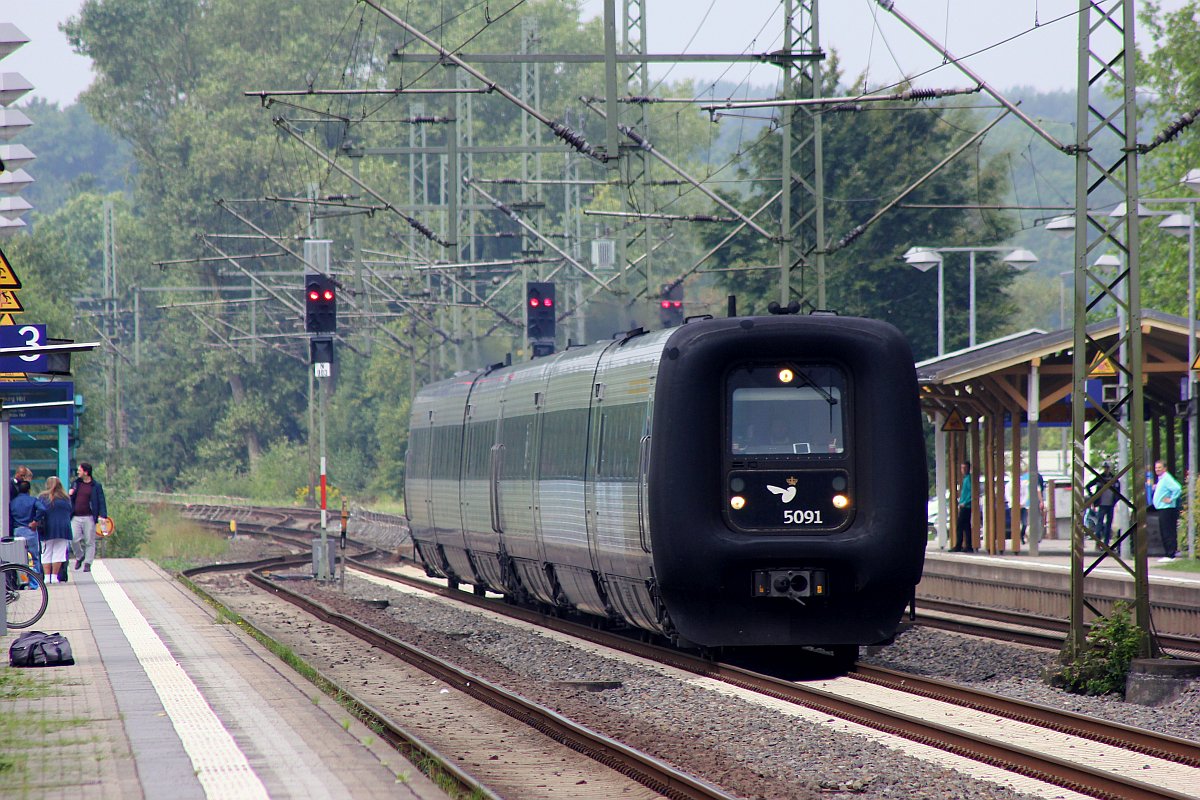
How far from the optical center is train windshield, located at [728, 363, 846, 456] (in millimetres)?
16266

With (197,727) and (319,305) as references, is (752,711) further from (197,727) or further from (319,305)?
(319,305)

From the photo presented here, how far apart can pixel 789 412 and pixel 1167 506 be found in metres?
16.4

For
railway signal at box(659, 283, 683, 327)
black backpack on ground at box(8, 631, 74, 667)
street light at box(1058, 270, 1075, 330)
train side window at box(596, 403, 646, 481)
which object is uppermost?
street light at box(1058, 270, 1075, 330)

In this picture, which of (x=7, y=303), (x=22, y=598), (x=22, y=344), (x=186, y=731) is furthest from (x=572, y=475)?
(x=186, y=731)

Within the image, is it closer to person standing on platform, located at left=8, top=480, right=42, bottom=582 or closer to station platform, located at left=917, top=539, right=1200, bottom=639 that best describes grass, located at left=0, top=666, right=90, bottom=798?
person standing on platform, located at left=8, top=480, right=42, bottom=582

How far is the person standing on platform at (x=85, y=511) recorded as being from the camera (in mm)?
28531

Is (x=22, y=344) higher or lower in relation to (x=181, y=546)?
higher

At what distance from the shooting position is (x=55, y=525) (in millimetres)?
26438

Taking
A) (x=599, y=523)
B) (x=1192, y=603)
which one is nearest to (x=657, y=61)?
(x=599, y=523)

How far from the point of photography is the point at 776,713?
1408cm

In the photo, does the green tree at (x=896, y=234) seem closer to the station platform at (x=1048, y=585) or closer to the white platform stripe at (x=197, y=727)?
the station platform at (x=1048, y=585)

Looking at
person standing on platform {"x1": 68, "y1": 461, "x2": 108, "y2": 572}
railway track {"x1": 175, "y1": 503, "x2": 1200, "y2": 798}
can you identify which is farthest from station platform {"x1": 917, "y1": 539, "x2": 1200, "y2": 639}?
person standing on platform {"x1": 68, "y1": 461, "x2": 108, "y2": 572}

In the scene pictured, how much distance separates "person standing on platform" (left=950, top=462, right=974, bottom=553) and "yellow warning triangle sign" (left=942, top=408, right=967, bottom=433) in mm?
771

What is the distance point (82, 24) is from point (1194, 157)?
60010 mm
